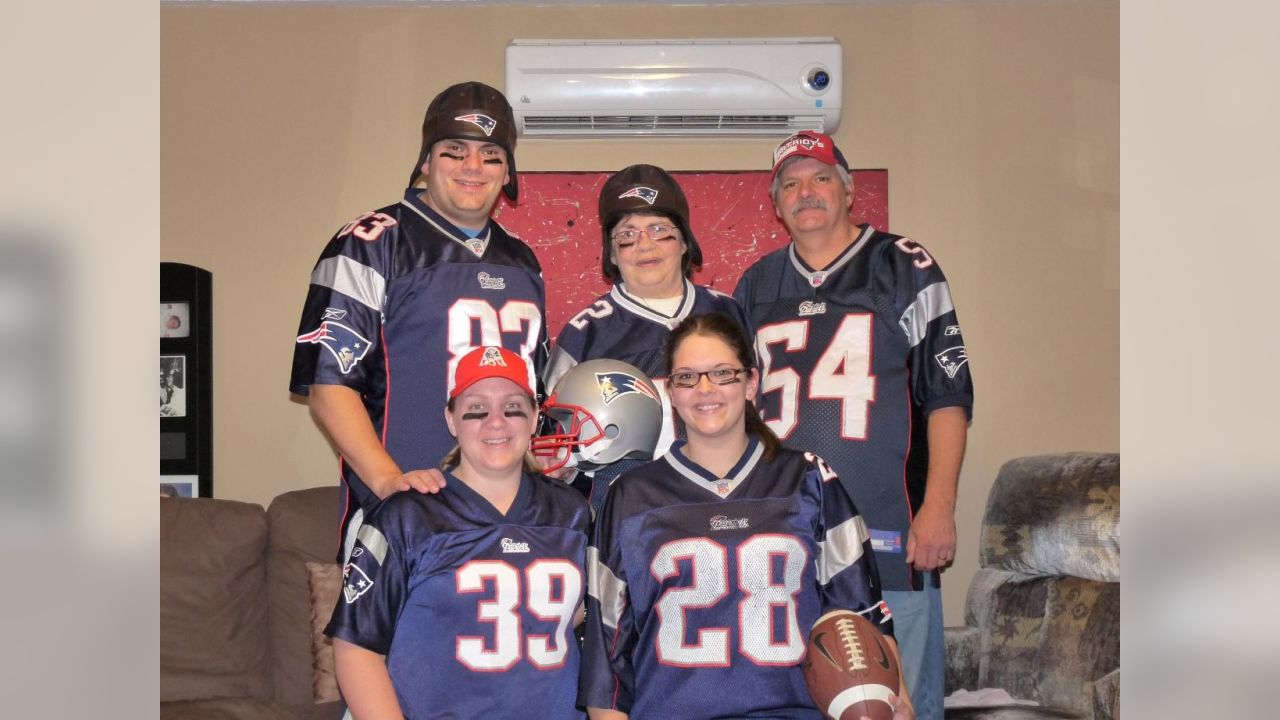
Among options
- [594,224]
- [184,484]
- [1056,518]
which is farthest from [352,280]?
[1056,518]

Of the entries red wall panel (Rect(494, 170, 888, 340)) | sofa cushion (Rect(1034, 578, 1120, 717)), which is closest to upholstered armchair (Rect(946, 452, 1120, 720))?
sofa cushion (Rect(1034, 578, 1120, 717))

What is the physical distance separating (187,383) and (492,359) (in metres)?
2.89

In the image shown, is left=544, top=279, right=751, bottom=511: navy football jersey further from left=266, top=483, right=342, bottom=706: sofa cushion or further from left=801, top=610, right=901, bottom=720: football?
left=266, top=483, right=342, bottom=706: sofa cushion

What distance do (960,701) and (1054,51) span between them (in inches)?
122

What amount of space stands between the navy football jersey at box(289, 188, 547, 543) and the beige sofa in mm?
1536

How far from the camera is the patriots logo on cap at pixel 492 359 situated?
8.92ft

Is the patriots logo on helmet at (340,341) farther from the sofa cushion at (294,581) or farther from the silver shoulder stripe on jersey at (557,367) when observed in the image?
the sofa cushion at (294,581)

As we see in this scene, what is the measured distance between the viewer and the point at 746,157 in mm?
5160

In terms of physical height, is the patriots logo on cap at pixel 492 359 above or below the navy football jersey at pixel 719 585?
above

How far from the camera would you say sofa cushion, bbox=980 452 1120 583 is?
4.13 m

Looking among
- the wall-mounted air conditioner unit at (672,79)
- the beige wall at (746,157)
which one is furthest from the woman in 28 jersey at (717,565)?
the beige wall at (746,157)

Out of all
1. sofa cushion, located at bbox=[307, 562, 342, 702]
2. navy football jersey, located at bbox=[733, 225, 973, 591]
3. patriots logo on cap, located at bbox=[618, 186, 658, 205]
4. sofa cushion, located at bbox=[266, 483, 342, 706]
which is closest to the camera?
navy football jersey, located at bbox=[733, 225, 973, 591]

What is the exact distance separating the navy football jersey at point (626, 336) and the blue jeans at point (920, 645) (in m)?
0.83
